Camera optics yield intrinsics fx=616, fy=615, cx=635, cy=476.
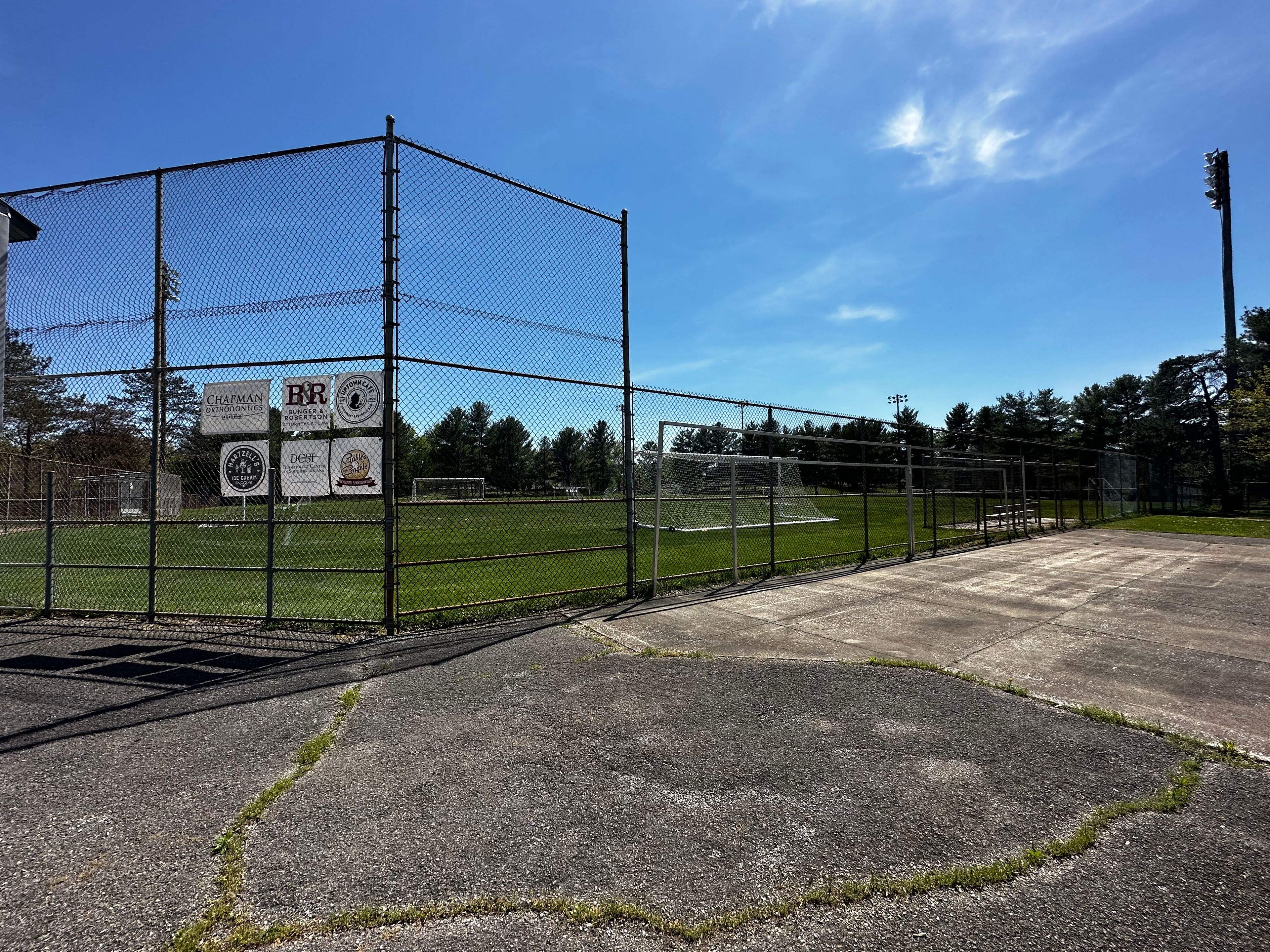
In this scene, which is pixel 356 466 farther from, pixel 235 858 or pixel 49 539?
pixel 235 858

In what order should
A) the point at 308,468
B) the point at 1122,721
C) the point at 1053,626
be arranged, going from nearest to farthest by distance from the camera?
the point at 1122,721, the point at 308,468, the point at 1053,626

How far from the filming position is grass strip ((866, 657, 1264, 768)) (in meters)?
3.31

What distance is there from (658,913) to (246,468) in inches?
235

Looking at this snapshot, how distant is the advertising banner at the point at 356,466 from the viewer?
598cm

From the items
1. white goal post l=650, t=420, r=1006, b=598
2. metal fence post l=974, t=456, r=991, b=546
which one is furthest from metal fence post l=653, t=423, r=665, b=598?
metal fence post l=974, t=456, r=991, b=546

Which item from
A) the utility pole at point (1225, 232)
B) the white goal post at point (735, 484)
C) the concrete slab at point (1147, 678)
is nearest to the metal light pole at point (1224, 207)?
the utility pole at point (1225, 232)

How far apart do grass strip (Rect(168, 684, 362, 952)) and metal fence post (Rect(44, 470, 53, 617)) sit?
18.1 ft

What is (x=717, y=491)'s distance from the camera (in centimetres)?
1233

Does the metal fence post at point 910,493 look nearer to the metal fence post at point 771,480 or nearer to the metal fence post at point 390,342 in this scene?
the metal fence post at point 771,480

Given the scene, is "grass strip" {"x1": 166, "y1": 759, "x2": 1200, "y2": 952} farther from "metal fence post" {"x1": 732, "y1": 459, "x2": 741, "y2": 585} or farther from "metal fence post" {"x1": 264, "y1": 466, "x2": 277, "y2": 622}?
"metal fence post" {"x1": 732, "y1": 459, "x2": 741, "y2": 585}

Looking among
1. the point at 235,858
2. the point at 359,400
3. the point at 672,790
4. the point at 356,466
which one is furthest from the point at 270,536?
the point at 672,790

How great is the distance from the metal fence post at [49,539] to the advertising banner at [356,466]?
3515 mm

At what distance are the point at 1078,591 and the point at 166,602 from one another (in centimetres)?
1212

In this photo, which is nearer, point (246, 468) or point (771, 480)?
point (246, 468)
